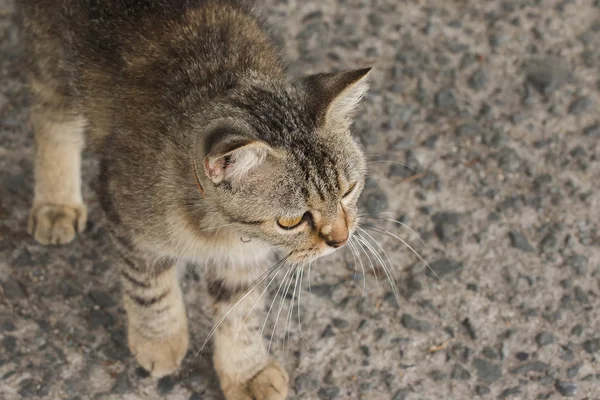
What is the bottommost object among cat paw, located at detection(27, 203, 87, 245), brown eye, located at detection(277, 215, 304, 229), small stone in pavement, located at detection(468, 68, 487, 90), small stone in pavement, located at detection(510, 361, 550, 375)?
small stone in pavement, located at detection(510, 361, 550, 375)

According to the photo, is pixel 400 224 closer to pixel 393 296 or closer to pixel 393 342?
pixel 393 296

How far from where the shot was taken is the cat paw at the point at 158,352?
3.36 m

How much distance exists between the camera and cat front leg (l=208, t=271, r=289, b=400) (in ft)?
10.9

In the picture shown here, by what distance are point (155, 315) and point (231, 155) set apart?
103 cm

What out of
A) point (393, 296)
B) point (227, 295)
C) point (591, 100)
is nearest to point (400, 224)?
point (393, 296)

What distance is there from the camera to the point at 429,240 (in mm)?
3943

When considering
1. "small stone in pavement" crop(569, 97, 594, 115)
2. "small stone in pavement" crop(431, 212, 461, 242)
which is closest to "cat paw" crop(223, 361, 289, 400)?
"small stone in pavement" crop(431, 212, 461, 242)

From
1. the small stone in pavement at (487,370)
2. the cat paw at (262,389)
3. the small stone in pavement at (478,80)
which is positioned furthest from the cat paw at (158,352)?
the small stone in pavement at (478,80)

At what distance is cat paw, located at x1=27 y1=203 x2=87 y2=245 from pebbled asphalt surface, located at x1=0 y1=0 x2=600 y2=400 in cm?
6

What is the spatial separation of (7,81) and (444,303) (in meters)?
2.56

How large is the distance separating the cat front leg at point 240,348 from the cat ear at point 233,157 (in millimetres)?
743

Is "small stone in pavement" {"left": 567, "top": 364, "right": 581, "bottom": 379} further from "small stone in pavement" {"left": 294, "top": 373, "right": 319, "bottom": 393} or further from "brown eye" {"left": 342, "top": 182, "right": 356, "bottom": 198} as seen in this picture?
"brown eye" {"left": 342, "top": 182, "right": 356, "bottom": 198}

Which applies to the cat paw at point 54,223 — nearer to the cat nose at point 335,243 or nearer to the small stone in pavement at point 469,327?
the cat nose at point 335,243

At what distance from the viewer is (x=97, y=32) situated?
3.26 meters
